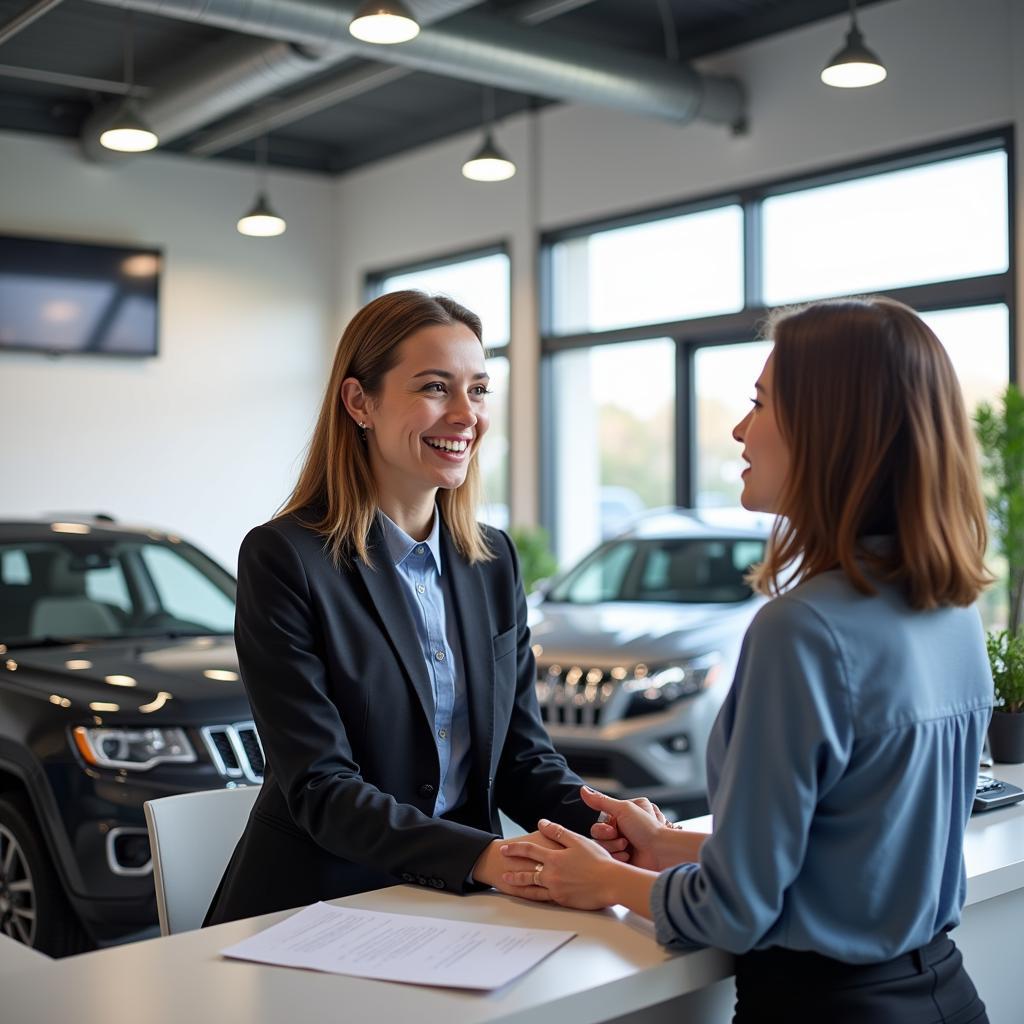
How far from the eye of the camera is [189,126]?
9398 millimetres

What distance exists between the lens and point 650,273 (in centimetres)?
952

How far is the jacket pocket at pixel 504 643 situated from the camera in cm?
236

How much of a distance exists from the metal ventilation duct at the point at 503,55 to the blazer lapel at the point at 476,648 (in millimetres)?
4889

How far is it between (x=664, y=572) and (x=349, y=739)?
4.78m

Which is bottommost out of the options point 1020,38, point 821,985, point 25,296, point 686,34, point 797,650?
point 821,985

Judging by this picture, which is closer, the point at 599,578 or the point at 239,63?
the point at 599,578

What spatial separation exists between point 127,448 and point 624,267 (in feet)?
14.2

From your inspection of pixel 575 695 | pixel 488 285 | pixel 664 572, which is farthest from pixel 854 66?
pixel 488 285

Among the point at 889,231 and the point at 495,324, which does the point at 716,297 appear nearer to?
the point at 889,231

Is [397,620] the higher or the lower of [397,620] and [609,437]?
the lower

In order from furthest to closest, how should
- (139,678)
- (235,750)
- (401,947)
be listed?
1. (139,678)
2. (235,750)
3. (401,947)

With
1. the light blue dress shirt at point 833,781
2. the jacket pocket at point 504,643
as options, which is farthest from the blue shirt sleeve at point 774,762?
the jacket pocket at point 504,643

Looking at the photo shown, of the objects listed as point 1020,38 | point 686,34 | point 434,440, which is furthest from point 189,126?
point 434,440

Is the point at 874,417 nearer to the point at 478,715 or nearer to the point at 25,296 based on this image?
the point at 478,715
